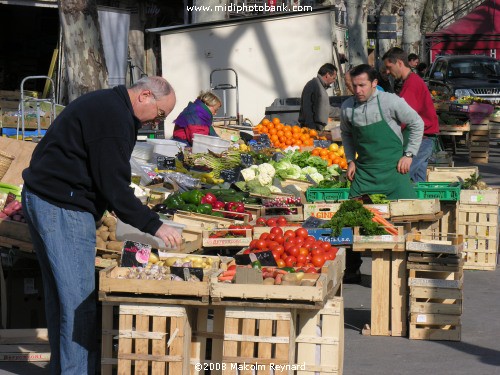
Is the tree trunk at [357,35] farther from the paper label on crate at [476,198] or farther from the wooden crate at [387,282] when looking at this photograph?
the wooden crate at [387,282]

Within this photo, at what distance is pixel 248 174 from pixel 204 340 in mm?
5217

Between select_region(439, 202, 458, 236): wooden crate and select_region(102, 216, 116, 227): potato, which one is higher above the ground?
select_region(102, 216, 116, 227): potato

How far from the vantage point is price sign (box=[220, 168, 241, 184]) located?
11204 millimetres

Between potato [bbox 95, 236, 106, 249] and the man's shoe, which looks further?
the man's shoe

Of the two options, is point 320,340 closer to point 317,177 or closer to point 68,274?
point 68,274

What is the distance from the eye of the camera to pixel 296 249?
255 inches

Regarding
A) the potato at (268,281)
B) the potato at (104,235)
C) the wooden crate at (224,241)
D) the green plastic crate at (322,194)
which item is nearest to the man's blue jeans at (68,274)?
the potato at (268,281)

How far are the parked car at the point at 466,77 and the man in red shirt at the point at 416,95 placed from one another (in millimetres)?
13637

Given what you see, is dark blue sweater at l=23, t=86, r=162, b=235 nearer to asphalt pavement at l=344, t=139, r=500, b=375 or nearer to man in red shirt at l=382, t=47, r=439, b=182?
asphalt pavement at l=344, t=139, r=500, b=375

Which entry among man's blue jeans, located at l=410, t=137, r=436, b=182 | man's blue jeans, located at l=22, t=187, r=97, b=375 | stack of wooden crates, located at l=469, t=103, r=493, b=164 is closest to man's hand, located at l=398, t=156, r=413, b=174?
man's blue jeans, located at l=410, t=137, r=436, b=182

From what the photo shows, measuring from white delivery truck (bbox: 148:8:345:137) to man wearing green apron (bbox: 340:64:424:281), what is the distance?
1216 centimetres

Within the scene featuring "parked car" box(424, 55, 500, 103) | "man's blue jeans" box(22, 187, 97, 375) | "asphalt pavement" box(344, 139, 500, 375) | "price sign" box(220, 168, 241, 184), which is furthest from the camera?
"parked car" box(424, 55, 500, 103)

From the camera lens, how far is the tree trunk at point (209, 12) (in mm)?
18750

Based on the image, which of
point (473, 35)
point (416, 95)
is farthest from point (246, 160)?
point (473, 35)
